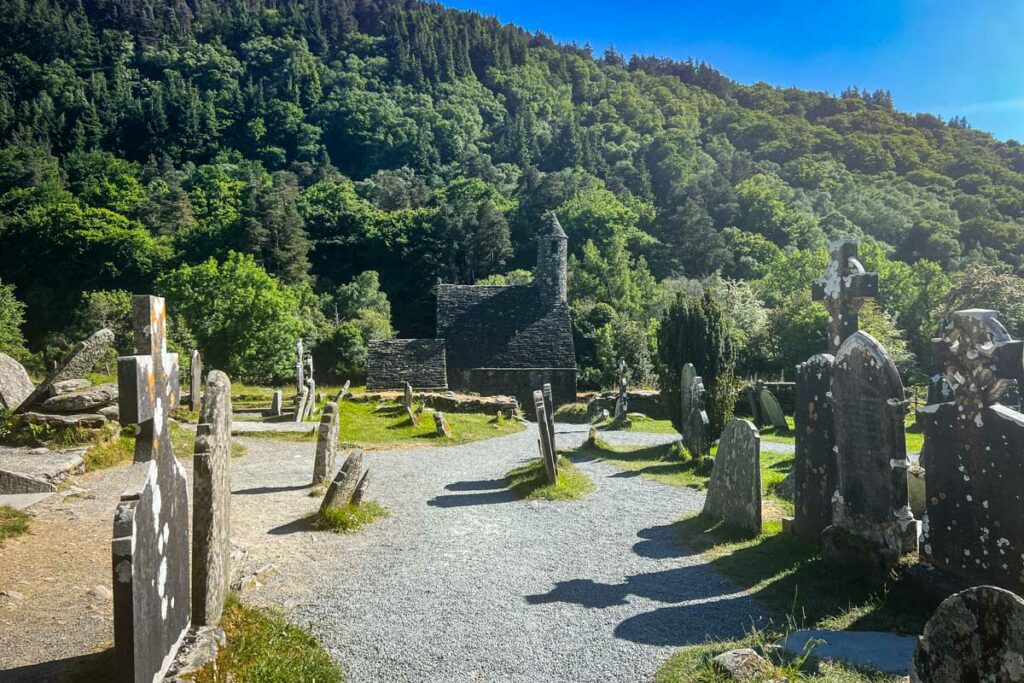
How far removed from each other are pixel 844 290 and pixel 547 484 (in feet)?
19.2

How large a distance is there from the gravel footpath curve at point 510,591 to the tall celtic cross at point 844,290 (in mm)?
3245

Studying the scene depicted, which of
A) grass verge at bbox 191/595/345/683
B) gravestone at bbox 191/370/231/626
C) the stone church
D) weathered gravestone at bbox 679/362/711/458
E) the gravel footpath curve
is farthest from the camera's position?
the stone church

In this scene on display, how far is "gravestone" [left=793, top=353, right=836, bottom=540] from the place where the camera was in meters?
7.49

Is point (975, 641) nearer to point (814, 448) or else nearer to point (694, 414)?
point (814, 448)

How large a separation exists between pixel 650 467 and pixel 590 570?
6780 millimetres

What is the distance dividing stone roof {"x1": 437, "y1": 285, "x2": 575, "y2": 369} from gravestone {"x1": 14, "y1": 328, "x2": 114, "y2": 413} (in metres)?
21.3

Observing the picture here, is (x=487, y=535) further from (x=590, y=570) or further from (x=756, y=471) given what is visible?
(x=756, y=471)

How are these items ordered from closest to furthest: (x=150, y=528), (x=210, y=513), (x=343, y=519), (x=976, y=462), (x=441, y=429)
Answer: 1. (x=150, y=528)
2. (x=210, y=513)
3. (x=976, y=462)
4. (x=343, y=519)
5. (x=441, y=429)

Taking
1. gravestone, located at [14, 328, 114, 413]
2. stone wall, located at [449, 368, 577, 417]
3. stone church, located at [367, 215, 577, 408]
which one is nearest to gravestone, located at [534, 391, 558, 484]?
gravestone, located at [14, 328, 114, 413]

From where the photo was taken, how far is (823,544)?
7.05 metres

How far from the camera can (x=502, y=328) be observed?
36.6m

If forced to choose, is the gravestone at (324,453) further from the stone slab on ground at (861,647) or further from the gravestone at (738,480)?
the stone slab on ground at (861,647)

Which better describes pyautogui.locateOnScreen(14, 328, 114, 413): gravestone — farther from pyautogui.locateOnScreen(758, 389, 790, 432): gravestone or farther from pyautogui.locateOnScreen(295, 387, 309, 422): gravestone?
pyautogui.locateOnScreen(758, 389, 790, 432): gravestone

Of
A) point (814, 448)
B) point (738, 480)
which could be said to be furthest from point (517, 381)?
point (814, 448)
